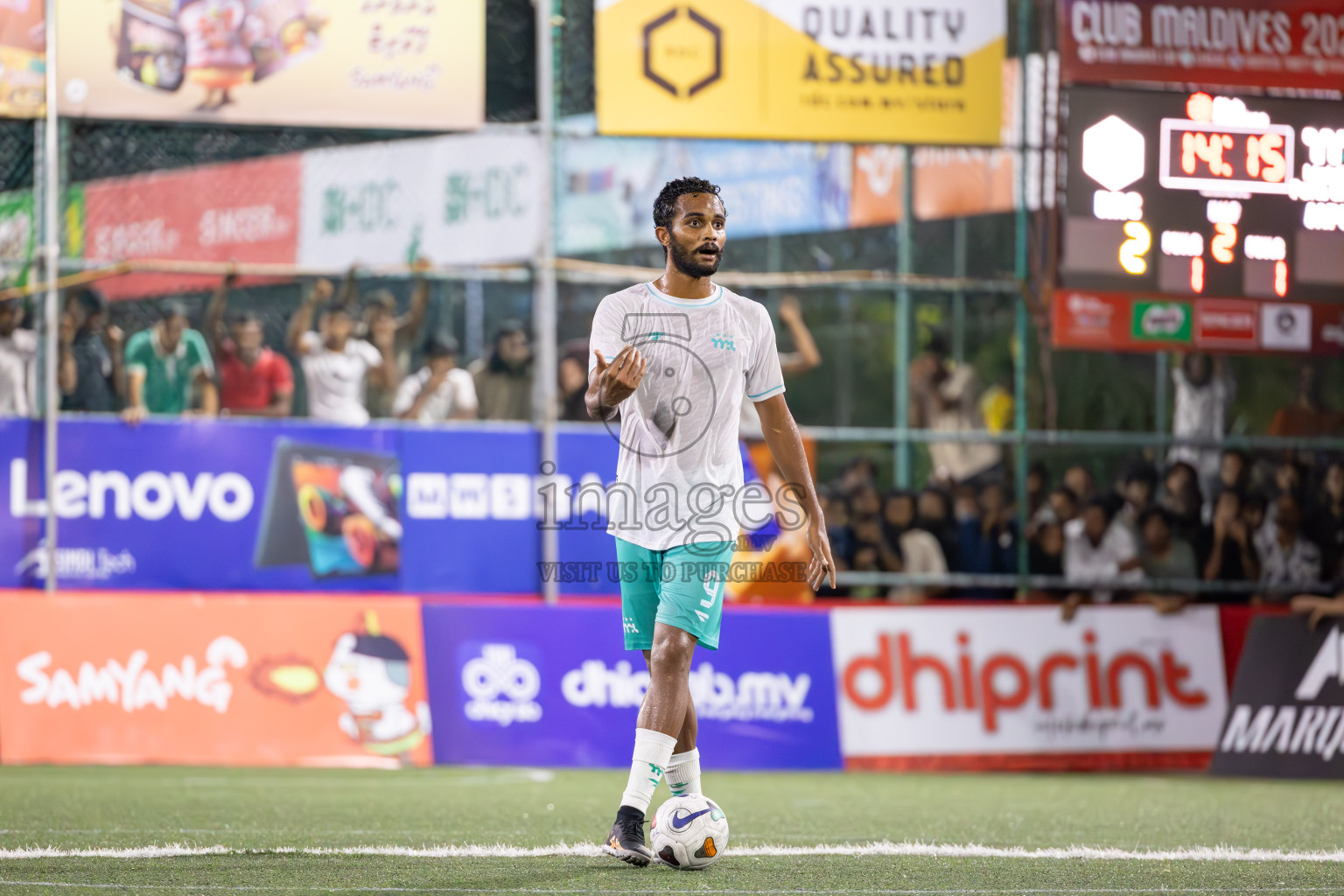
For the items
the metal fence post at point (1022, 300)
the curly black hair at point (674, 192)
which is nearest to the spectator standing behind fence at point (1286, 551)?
the metal fence post at point (1022, 300)

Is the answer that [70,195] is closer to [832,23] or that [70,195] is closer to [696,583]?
[832,23]

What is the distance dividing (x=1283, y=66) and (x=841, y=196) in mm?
3909

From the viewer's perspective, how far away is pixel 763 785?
9297 mm

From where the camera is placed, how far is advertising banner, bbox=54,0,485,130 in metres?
11.2

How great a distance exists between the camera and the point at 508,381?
12102 millimetres

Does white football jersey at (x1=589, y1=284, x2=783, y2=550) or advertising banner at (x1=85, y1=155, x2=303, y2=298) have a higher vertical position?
advertising banner at (x1=85, y1=155, x2=303, y2=298)

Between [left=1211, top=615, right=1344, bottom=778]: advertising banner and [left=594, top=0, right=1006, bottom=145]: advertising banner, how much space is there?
4.08 meters

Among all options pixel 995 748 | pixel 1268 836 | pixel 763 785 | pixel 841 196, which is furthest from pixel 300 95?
pixel 1268 836

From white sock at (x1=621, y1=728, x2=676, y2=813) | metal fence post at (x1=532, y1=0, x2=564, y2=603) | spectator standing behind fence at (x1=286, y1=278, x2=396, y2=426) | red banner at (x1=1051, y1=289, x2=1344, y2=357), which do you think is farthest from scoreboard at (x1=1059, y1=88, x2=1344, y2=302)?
white sock at (x1=621, y1=728, x2=676, y2=813)

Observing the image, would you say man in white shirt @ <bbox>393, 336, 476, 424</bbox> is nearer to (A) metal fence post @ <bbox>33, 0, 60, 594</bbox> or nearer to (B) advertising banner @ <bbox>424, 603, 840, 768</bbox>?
(B) advertising banner @ <bbox>424, 603, 840, 768</bbox>

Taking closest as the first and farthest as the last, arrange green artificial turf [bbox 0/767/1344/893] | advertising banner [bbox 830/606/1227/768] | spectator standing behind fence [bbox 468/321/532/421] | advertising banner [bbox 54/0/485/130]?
green artificial turf [bbox 0/767/1344/893] → advertising banner [bbox 830/606/1227/768] → advertising banner [bbox 54/0/485/130] → spectator standing behind fence [bbox 468/321/532/421]

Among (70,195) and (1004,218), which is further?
(1004,218)

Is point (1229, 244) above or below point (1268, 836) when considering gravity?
above

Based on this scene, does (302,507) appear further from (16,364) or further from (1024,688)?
(1024,688)
